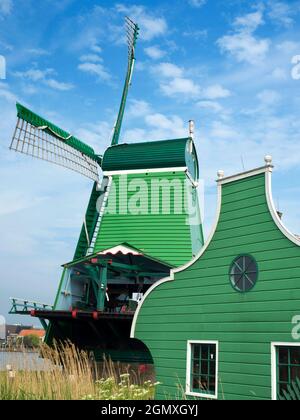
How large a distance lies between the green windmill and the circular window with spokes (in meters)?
6.45

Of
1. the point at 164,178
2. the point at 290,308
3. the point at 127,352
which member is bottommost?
the point at 127,352

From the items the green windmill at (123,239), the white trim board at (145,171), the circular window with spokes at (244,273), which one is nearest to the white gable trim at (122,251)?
the green windmill at (123,239)

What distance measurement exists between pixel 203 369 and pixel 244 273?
1.85 meters

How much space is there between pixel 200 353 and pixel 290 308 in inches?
80.1

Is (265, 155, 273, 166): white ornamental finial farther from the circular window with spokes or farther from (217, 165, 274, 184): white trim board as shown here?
the circular window with spokes

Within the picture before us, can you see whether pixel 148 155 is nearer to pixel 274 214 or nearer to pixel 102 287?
pixel 102 287

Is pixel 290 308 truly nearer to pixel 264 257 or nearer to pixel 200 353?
pixel 264 257

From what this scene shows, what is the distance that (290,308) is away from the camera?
6.88 metres

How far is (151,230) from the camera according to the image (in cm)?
1669

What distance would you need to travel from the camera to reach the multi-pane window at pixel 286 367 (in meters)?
6.67

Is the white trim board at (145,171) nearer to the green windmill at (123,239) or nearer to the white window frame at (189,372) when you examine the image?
the green windmill at (123,239)

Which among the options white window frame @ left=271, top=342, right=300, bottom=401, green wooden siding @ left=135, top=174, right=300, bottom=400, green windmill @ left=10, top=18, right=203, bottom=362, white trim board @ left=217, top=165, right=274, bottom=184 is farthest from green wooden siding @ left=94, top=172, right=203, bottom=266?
white window frame @ left=271, top=342, right=300, bottom=401

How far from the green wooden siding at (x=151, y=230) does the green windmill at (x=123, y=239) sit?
0.11ft
